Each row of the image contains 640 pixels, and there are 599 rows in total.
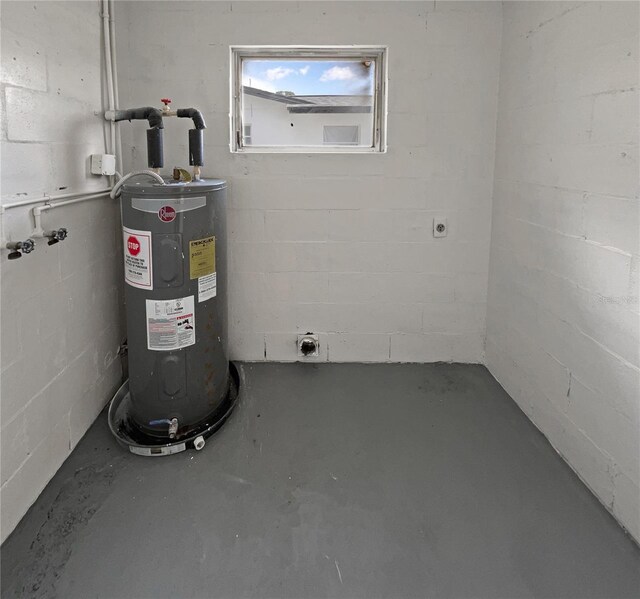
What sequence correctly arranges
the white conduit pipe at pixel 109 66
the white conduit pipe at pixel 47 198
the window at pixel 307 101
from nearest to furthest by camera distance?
the white conduit pipe at pixel 47 198 → the white conduit pipe at pixel 109 66 → the window at pixel 307 101

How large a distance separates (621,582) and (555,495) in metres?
0.41

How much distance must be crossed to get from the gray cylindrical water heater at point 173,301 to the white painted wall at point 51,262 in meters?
0.22

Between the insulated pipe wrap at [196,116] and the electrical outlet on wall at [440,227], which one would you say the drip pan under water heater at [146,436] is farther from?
the electrical outlet on wall at [440,227]

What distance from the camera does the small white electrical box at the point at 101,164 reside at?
234 cm

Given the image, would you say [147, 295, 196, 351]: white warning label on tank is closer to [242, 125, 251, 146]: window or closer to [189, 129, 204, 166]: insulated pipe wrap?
[189, 129, 204, 166]: insulated pipe wrap

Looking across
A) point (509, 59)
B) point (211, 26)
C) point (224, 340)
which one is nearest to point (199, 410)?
point (224, 340)

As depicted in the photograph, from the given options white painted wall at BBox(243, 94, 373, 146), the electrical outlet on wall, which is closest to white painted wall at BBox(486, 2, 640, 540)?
the electrical outlet on wall

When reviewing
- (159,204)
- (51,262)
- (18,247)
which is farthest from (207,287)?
(18,247)

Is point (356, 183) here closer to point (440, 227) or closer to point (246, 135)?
point (440, 227)

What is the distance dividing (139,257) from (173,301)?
0.74 ft

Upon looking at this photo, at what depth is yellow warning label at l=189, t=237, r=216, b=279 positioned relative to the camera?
2.21 metres

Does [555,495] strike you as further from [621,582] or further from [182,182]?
[182,182]

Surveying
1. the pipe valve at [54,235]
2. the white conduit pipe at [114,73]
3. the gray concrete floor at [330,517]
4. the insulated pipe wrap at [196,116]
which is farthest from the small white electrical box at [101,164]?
the gray concrete floor at [330,517]

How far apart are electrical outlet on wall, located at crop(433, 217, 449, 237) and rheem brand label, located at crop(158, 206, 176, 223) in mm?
1500
